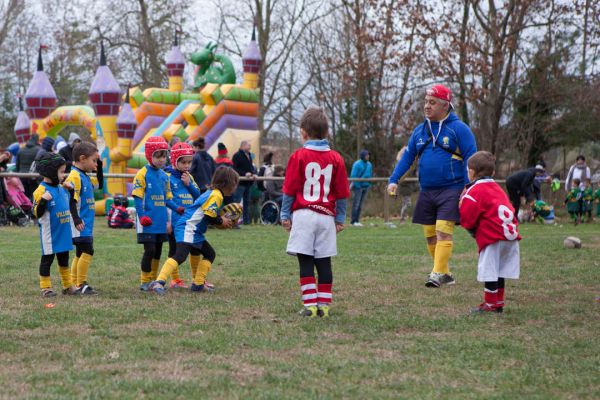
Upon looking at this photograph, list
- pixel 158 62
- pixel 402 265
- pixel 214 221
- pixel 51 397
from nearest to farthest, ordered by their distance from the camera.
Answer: pixel 51 397 → pixel 214 221 → pixel 402 265 → pixel 158 62

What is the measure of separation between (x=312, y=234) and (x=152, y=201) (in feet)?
7.33

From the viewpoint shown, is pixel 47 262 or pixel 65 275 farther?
pixel 65 275

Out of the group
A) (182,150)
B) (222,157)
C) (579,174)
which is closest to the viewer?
(182,150)

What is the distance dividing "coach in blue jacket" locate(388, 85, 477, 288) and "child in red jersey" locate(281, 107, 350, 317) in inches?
71.7

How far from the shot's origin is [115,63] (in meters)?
43.1

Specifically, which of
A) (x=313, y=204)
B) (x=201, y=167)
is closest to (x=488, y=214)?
(x=313, y=204)

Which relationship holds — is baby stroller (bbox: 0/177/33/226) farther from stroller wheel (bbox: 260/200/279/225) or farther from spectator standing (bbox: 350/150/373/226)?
spectator standing (bbox: 350/150/373/226)

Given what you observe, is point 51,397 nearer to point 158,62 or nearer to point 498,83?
point 498,83

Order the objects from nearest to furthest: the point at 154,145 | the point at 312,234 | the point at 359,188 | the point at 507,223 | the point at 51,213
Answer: the point at 312,234, the point at 507,223, the point at 51,213, the point at 154,145, the point at 359,188

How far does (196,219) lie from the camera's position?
8492mm

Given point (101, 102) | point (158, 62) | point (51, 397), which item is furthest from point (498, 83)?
point (51, 397)

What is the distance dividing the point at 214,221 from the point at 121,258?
12.3 feet

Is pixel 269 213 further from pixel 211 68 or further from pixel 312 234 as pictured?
pixel 312 234

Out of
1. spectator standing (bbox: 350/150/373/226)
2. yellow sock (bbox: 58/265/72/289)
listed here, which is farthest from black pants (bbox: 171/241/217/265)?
spectator standing (bbox: 350/150/373/226)
